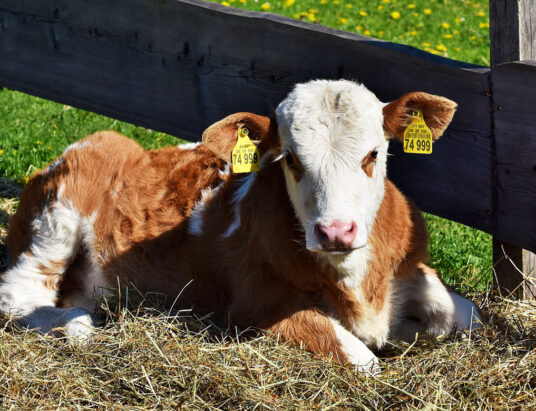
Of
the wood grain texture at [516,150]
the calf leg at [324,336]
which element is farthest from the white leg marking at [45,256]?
the wood grain texture at [516,150]

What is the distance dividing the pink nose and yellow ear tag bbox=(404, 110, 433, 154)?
74cm

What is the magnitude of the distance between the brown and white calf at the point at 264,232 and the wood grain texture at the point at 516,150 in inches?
11.2

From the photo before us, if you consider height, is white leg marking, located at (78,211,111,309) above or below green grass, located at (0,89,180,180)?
below

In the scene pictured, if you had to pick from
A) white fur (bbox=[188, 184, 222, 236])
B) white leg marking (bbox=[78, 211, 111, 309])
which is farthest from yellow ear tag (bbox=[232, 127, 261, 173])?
white leg marking (bbox=[78, 211, 111, 309])

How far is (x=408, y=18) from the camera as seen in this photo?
1197cm

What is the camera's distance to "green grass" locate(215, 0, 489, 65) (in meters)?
11.0

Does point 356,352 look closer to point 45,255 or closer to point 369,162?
point 369,162

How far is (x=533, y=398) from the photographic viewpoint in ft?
11.8

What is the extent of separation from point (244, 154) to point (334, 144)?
54 centimetres

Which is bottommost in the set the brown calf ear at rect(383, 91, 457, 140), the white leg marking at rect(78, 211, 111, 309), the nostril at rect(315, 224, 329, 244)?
the white leg marking at rect(78, 211, 111, 309)

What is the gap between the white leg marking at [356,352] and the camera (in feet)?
13.0

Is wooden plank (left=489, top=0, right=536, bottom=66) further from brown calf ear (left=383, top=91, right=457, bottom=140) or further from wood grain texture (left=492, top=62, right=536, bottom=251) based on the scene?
brown calf ear (left=383, top=91, right=457, bottom=140)

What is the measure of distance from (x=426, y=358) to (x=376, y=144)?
1072mm

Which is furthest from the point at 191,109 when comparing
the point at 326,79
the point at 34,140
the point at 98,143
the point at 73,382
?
the point at 34,140
